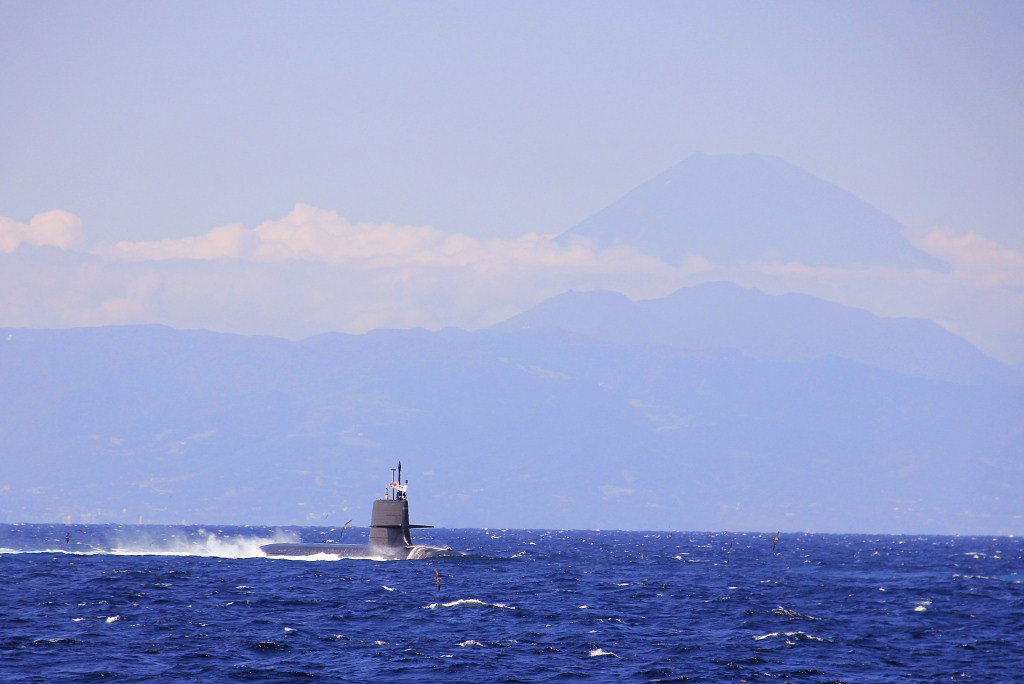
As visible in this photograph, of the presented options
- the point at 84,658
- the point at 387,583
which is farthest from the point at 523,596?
the point at 84,658

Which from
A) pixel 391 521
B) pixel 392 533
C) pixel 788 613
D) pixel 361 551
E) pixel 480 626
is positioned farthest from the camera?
pixel 361 551

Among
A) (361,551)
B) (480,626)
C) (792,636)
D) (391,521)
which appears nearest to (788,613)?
(792,636)

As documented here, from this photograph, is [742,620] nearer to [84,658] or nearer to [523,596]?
[523,596]

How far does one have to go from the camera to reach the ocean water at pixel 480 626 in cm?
4878

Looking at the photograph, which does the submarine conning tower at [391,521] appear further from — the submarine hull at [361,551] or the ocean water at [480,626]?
the ocean water at [480,626]

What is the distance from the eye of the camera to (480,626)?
61.4 metres

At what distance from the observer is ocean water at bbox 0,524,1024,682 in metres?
48.8

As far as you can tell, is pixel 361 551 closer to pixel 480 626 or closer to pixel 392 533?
pixel 392 533

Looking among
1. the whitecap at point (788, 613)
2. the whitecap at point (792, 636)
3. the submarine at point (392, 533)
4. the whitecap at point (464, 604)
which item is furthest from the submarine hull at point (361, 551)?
the whitecap at point (792, 636)

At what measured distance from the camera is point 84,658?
4878 centimetres

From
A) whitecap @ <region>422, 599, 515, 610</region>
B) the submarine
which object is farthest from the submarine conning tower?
whitecap @ <region>422, 599, 515, 610</region>

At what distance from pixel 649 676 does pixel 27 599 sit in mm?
39303

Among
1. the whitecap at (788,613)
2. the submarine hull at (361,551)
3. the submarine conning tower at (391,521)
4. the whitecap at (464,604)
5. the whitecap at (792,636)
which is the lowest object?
the whitecap at (792,636)

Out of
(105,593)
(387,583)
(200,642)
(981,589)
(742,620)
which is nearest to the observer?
(200,642)
